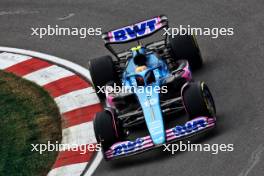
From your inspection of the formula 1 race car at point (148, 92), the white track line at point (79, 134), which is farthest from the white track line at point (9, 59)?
the white track line at point (79, 134)

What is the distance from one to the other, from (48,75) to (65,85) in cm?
65

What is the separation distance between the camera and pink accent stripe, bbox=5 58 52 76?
13531 millimetres

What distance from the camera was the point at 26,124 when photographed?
11586 mm

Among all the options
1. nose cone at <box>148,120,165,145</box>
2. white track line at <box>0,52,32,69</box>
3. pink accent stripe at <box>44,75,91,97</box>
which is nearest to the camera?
nose cone at <box>148,120,165,145</box>

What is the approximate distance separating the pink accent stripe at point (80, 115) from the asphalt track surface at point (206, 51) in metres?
1.40

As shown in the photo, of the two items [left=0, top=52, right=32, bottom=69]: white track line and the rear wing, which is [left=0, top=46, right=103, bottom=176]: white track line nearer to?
[left=0, top=52, right=32, bottom=69]: white track line

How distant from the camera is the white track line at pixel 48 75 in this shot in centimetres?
1300

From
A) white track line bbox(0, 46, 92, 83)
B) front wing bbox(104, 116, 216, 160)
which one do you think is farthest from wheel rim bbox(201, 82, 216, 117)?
white track line bbox(0, 46, 92, 83)

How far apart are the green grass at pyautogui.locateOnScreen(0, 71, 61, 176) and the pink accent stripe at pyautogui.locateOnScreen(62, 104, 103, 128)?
121mm

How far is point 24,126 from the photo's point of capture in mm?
11531

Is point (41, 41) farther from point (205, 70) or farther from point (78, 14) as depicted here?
point (205, 70)

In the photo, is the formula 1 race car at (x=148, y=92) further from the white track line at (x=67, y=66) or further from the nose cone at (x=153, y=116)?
the white track line at (x=67, y=66)

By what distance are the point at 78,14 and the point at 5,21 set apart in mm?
A: 1614

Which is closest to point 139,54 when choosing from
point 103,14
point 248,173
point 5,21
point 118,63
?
point 118,63
